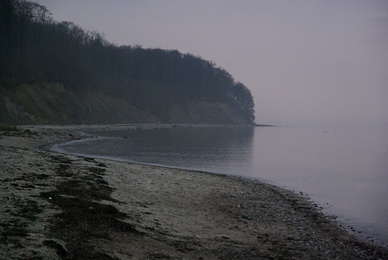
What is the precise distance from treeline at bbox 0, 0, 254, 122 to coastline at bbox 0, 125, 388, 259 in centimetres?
4900

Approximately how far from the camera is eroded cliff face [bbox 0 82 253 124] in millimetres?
51812

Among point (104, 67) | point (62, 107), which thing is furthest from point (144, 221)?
point (104, 67)

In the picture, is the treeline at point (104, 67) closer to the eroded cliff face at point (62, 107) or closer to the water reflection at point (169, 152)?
the eroded cliff face at point (62, 107)

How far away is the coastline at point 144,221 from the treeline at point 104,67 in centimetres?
4900

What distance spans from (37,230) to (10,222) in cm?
67

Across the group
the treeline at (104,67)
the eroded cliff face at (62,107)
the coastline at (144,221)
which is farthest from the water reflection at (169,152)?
the treeline at (104,67)

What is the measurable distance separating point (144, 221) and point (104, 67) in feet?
336

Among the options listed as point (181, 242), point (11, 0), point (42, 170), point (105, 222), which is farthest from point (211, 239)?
point (11, 0)

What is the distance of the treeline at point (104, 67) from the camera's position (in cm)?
6419

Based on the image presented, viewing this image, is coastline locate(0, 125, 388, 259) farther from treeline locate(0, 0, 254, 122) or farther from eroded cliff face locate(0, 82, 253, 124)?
treeline locate(0, 0, 254, 122)

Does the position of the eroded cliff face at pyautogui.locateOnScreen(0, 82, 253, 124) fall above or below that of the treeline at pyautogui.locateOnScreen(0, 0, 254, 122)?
below

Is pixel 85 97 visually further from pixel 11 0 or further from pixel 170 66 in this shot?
pixel 170 66

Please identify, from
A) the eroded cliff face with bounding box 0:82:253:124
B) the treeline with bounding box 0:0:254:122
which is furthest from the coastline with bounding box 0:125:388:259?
the treeline with bounding box 0:0:254:122

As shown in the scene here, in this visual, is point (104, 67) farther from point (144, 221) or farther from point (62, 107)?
point (144, 221)
